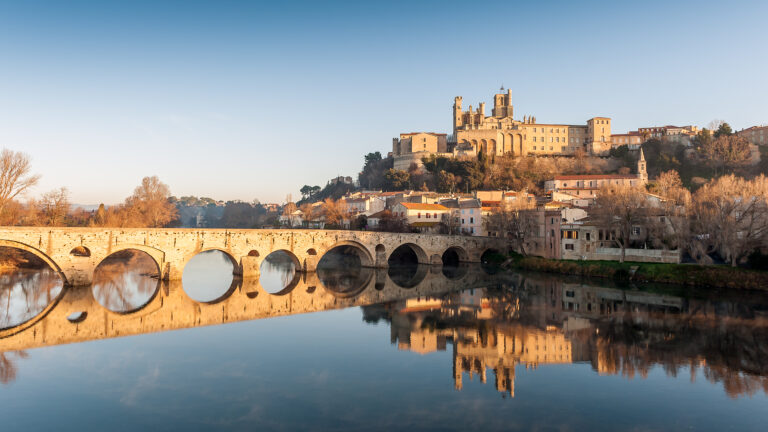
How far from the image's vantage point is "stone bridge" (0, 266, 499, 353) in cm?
1845

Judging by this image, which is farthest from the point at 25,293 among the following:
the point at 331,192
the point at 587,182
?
the point at 331,192

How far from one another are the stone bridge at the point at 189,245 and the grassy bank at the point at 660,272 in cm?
1028

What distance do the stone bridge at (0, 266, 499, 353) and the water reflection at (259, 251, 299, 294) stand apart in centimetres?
47

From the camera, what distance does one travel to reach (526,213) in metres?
44.2

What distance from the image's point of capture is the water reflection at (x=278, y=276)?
3027 centimetres

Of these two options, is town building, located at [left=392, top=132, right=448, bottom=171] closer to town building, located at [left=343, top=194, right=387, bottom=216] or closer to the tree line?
town building, located at [left=343, top=194, right=387, bottom=216]

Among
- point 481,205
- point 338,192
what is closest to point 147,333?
point 481,205

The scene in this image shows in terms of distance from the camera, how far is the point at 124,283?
29922mm

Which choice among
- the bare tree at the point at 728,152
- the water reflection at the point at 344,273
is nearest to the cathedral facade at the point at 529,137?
the bare tree at the point at 728,152

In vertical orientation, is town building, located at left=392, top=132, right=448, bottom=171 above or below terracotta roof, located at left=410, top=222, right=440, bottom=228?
above

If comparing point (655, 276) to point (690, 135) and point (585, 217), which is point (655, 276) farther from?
point (690, 135)

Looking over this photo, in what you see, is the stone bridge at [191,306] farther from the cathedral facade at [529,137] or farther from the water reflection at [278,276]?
the cathedral facade at [529,137]

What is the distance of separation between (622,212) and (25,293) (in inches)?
1518

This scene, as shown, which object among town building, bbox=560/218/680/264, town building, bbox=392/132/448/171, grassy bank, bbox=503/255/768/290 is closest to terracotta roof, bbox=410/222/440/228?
grassy bank, bbox=503/255/768/290
